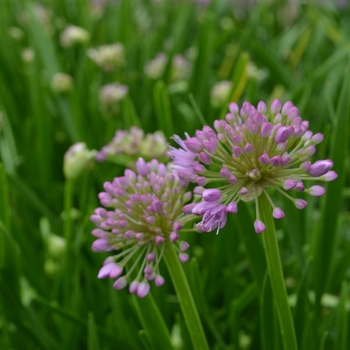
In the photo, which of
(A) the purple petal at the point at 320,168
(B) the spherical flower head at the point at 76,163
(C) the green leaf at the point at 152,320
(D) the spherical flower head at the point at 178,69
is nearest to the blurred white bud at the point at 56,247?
(B) the spherical flower head at the point at 76,163

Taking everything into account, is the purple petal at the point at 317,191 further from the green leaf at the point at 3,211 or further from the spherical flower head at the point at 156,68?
the spherical flower head at the point at 156,68

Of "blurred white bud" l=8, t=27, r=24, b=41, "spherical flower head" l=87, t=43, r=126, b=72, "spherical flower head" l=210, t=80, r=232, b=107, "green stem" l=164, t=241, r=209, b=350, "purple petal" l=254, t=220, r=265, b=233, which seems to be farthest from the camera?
"blurred white bud" l=8, t=27, r=24, b=41

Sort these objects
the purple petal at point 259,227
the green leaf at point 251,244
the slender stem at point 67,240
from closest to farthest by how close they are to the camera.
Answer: the purple petal at point 259,227 < the green leaf at point 251,244 < the slender stem at point 67,240

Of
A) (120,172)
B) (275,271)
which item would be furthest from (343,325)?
(120,172)

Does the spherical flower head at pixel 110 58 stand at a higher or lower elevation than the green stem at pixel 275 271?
higher

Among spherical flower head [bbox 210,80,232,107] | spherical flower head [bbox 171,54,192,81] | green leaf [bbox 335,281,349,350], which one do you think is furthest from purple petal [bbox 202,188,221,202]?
spherical flower head [bbox 171,54,192,81]

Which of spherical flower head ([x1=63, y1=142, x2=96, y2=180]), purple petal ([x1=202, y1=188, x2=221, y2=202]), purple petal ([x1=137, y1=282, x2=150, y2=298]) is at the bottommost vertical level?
purple petal ([x1=137, y1=282, x2=150, y2=298])

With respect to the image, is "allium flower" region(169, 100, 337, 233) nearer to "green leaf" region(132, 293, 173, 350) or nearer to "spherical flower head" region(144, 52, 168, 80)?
"green leaf" region(132, 293, 173, 350)
